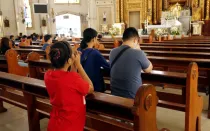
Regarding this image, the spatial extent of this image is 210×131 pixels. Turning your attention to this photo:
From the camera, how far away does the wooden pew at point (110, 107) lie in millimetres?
1438

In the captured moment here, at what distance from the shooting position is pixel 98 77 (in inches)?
101

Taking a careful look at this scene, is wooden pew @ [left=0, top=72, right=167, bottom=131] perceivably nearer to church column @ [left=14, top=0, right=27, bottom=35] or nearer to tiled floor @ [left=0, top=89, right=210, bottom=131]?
tiled floor @ [left=0, top=89, right=210, bottom=131]

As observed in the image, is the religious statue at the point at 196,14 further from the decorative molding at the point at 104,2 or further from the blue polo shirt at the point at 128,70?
the blue polo shirt at the point at 128,70

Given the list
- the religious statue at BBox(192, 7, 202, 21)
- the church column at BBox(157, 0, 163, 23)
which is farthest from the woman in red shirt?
the church column at BBox(157, 0, 163, 23)

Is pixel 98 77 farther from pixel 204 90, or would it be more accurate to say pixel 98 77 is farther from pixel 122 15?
pixel 122 15

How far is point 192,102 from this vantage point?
2467 mm

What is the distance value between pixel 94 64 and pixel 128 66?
441mm

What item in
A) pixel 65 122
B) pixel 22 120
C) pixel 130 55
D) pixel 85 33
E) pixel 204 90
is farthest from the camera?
pixel 204 90

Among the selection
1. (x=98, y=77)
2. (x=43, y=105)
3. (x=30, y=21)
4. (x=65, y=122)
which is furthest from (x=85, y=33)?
(x=30, y=21)

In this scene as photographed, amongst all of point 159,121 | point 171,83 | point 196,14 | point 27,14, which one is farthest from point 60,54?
point 27,14

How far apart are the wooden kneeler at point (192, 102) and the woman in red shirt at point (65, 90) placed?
1.23 metres

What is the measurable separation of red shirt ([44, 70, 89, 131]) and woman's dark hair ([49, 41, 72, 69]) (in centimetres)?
7

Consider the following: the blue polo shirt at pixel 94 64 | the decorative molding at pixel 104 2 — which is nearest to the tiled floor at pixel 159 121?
the blue polo shirt at pixel 94 64

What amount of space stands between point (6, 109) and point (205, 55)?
11.7ft
